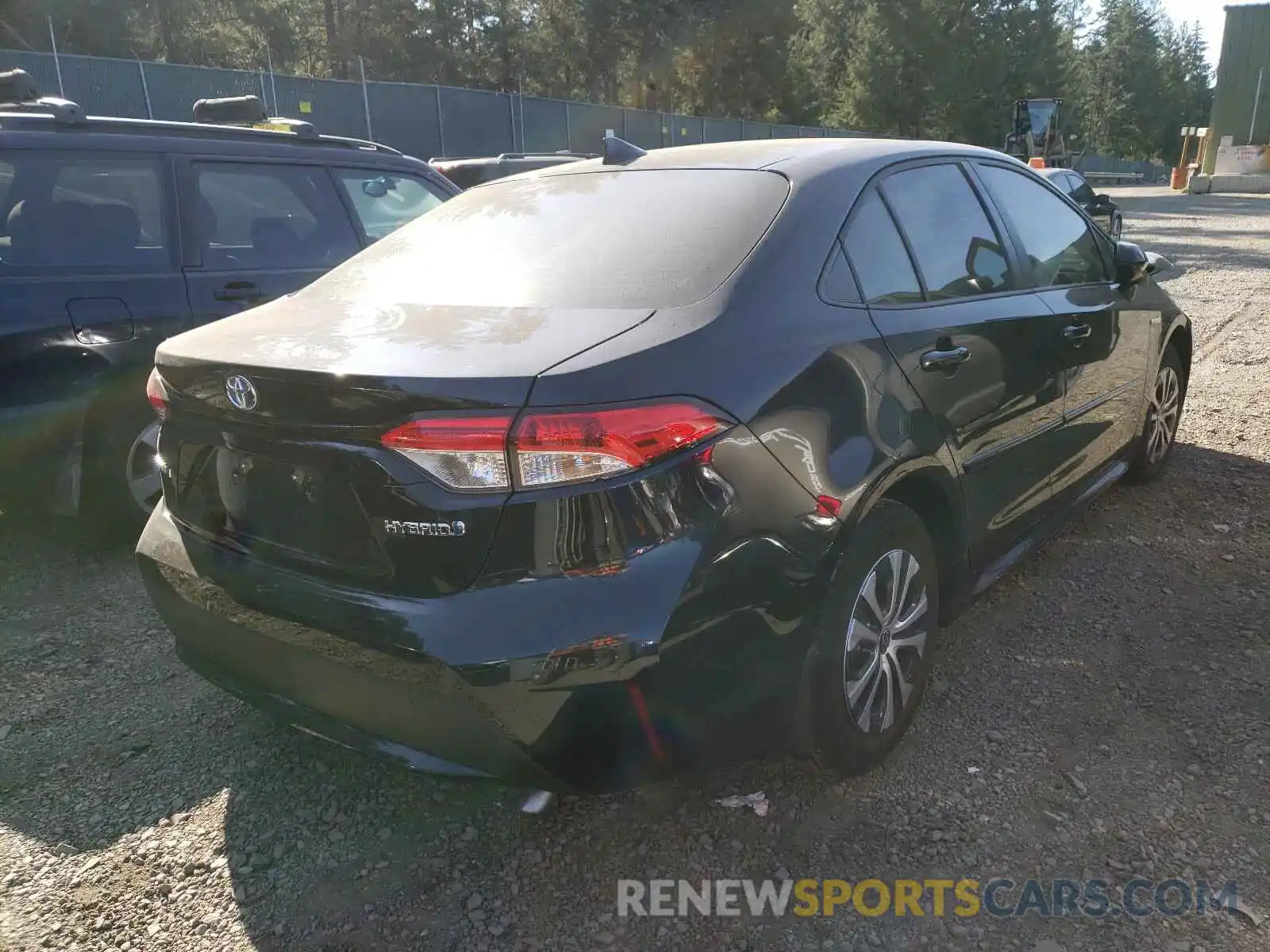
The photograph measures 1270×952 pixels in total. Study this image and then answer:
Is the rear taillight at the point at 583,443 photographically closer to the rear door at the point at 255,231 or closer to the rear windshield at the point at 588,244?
the rear windshield at the point at 588,244

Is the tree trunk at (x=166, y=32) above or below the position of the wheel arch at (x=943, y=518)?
above

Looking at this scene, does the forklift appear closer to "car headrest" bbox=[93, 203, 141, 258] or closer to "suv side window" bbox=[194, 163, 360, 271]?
"suv side window" bbox=[194, 163, 360, 271]

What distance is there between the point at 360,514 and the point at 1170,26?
114 metres

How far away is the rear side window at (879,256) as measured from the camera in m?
2.53

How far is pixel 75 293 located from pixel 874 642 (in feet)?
11.0

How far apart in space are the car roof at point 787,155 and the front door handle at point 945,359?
595mm

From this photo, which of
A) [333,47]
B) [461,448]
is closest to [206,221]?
[461,448]

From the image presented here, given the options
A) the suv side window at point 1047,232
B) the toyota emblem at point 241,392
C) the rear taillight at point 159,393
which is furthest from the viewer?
the suv side window at point 1047,232

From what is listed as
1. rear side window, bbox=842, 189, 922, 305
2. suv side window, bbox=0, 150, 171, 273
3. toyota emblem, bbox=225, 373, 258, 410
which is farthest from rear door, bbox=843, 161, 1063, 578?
suv side window, bbox=0, 150, 171, 273

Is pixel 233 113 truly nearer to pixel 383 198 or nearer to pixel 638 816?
pixel 383 198

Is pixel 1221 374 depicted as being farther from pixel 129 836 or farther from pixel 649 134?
pixel 649 134

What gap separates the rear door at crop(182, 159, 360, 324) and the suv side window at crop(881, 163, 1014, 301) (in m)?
2.91

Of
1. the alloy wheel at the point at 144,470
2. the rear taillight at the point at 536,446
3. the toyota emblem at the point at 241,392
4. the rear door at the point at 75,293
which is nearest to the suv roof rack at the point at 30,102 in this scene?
the rear door at the point at 75,293

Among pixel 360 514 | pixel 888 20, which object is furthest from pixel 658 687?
pixel 888 20
